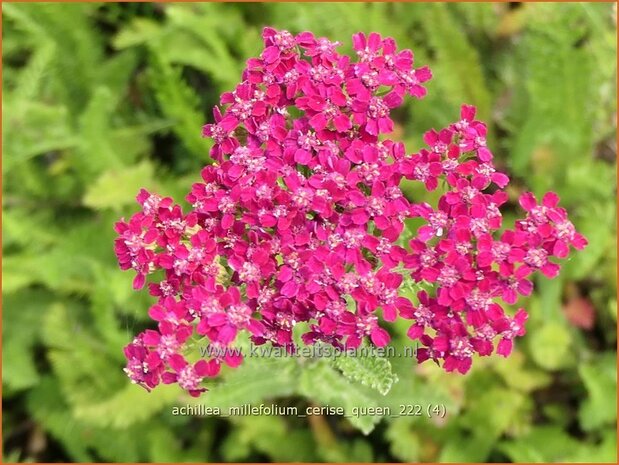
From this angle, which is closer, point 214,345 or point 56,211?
point 214,345

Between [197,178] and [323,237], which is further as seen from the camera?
[197,178]

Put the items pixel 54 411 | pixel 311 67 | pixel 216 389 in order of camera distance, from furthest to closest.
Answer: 1. pixel 54 411
2. pixel 216 389
3. pixel 311 67

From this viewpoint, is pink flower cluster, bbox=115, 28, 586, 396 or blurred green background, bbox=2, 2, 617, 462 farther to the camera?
blurred green background, bbox=2, 2, 617, 462

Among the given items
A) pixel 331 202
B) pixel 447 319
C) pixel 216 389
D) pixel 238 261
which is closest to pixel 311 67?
pixel 331 202

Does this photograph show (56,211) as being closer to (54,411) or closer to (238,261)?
(54,411)

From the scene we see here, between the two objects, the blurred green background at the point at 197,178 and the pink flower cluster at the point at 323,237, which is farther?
the blurred green background at the point at 197,178
